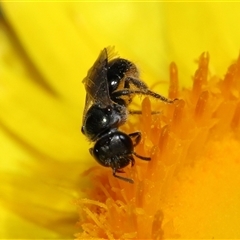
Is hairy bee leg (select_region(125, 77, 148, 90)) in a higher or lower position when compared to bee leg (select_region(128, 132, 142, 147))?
higher

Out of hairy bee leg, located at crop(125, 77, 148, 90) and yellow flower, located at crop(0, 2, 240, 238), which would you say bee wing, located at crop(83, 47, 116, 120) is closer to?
hairy bee leg, located at crop(125, 77, 148, 90)

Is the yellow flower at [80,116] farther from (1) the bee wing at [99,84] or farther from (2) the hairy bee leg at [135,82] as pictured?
(1) the bee wing at [99,84]

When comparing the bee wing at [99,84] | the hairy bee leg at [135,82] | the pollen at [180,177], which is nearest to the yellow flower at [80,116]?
the pollen at [180,177]

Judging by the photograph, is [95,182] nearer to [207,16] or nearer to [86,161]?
[86,161]

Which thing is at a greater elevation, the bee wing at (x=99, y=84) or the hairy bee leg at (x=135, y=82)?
the hairy bee leg at (x=135, y=82)

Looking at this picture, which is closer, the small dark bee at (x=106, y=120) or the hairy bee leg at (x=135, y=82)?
the small dark bee at (x=106, y=120)

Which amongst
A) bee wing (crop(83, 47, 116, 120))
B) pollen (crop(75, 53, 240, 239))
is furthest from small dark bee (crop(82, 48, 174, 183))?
pollen (crop(75, 53, 240, 239))

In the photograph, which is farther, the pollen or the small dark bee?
the pollen

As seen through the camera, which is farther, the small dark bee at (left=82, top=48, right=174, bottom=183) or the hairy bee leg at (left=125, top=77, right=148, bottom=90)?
the hairy bee leg at (left=125, top=77, right=148, bottom=90)

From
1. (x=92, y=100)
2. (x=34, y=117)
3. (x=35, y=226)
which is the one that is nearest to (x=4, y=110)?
(x=34, y=117)
